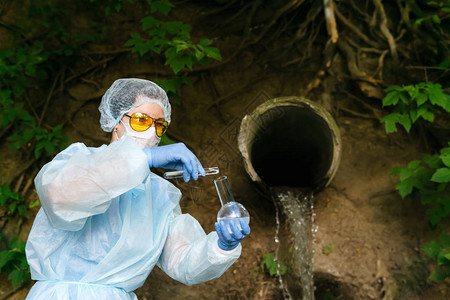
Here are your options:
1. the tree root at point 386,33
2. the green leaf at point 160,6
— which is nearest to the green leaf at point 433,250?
the tree root at point 386,33

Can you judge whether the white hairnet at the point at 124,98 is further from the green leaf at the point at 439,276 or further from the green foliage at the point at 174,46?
the green leaf at the point at 439,276

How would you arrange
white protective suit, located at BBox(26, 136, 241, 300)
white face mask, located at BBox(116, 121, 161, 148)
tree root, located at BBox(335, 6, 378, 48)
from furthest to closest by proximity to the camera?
tree root, located at BBox(335, 6, 378, 48), white face mask, located at BBox(116, 121, 161, 148), white protective suit, located at BBox(26, 136, 241, 300)

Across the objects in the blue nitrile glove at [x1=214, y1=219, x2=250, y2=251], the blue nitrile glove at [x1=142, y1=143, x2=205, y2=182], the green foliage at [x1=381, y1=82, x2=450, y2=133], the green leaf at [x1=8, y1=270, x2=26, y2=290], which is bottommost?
the green leaf at [x1=8, y1=270, x2=26, y2=290]

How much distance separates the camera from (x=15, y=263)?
2.90m

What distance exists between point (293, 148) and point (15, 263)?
2.12m

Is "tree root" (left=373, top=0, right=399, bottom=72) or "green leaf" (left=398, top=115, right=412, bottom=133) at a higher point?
"tree root" (left=373, top=0, right=399, bottom=72)

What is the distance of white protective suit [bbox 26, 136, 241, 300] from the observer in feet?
4.48

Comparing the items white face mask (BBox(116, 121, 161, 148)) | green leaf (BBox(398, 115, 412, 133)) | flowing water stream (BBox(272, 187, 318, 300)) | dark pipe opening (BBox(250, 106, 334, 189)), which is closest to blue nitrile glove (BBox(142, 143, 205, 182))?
white face mask (BBox(116, 121, 161, 148))

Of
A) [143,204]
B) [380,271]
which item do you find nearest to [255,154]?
[380,271]

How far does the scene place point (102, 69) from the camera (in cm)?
360

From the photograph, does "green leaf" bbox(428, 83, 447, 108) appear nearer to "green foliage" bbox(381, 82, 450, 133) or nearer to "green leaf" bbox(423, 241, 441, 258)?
"green foliage" bbox(381, 82, 450, 133)

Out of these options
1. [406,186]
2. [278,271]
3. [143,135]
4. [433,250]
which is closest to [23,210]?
[278,271]

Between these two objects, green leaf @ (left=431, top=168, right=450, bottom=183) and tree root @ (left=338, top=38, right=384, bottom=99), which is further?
tree root @ (left=338, top=38, right=384, bottom=99)

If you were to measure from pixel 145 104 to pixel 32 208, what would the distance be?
2029 mm
